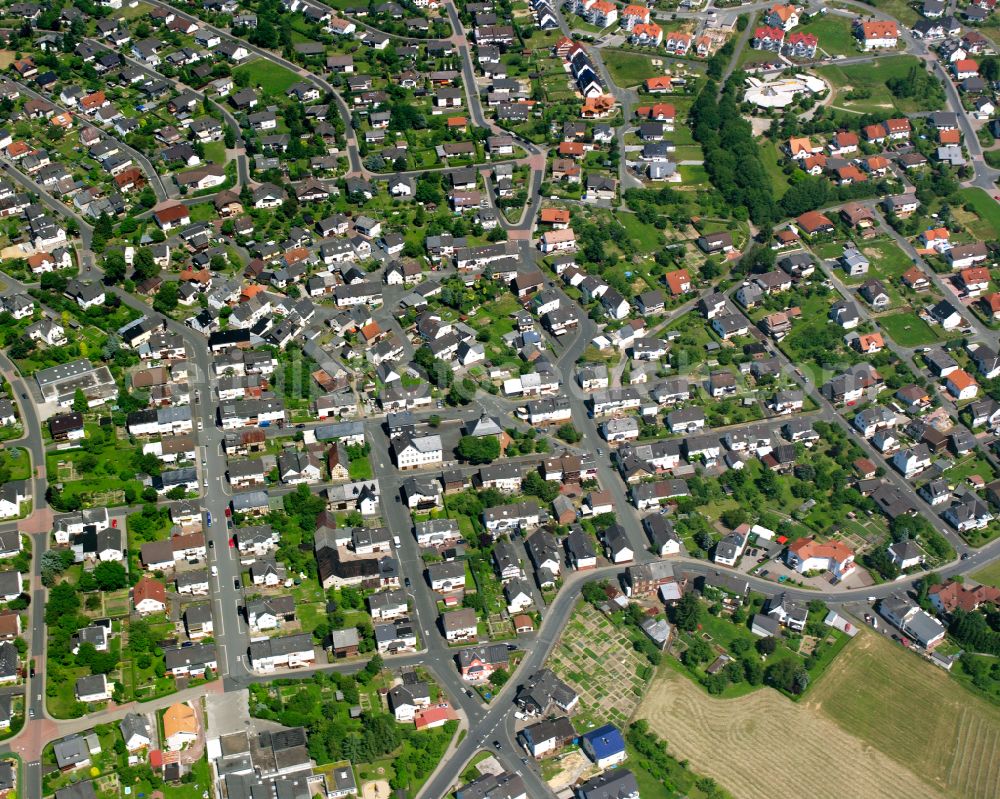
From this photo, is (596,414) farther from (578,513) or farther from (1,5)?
(1,5)

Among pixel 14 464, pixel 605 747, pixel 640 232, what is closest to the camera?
pixel 605 747

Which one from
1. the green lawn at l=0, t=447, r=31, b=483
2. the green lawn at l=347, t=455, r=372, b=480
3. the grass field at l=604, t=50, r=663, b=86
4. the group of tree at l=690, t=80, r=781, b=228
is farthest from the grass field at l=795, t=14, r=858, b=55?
the green lawn at l=0, t=447, r=31, b=483

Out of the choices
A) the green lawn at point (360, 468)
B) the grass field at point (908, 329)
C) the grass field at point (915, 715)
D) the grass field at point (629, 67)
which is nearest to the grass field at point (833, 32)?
the grass field at point (629, 67)

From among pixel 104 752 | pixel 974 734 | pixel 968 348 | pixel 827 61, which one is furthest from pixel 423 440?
pixel 827 61

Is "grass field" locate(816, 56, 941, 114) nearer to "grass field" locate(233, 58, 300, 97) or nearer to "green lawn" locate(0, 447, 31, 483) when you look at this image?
"grass field" locate(233, 58, 300, 97)

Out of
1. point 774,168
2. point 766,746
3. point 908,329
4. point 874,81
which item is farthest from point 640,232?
point 766,746

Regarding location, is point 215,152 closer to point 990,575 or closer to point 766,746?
point 766,746
